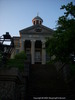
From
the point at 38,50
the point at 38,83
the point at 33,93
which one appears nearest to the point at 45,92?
the point at 33,93

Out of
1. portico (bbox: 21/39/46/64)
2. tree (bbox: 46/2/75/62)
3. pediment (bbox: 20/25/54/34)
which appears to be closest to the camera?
tree (bbox: 46/2/75/62)

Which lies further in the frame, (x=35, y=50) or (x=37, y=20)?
(x=37, y=20)

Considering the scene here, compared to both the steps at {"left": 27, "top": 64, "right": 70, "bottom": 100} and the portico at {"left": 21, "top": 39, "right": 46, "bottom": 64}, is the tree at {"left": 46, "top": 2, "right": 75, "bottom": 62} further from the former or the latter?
the portico at {"left": 21, "top": 39, "right": 46, "bottom": 64}

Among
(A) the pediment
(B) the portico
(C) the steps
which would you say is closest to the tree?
(C) the steps

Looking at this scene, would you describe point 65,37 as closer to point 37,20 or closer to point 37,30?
point 37,30

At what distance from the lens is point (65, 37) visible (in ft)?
36.3

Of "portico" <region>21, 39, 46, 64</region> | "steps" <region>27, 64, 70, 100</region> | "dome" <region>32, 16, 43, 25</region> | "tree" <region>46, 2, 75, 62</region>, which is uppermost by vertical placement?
"dome" <region>32, 16, 43, 25</region>

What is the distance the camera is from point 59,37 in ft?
39.4

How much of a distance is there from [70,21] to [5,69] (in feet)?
29.0

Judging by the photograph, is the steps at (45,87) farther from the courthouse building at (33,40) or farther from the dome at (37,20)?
the dome at (37,20)

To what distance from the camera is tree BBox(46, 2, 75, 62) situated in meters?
11.1

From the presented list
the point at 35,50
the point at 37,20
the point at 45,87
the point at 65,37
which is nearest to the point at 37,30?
the point at 35,50

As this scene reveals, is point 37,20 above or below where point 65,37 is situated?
above

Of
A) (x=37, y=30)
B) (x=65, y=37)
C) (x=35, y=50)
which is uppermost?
(x=37, y=30)
